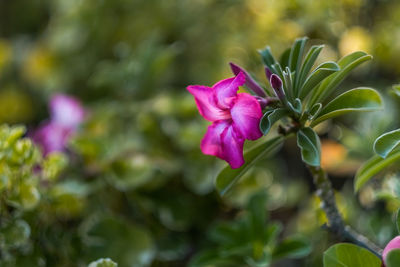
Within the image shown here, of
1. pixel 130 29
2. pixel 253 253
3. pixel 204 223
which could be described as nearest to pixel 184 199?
pixel 204 223

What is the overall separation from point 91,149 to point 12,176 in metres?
0.29

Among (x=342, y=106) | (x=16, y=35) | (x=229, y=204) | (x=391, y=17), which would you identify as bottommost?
(x=229, y=204)

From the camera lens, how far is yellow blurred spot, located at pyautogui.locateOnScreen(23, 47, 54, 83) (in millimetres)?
1834

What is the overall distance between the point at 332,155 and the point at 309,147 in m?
0.66

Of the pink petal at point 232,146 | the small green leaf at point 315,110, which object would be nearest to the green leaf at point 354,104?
the small green leaf at point 315,110

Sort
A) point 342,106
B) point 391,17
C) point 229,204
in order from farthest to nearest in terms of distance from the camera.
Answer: point 391,17
point 229,204
point 342,106

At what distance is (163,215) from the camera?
3.60 feet

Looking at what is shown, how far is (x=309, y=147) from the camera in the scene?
1.99 ft

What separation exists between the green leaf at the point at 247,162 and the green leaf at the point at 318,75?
89mm

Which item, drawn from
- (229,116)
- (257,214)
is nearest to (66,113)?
(257,214)

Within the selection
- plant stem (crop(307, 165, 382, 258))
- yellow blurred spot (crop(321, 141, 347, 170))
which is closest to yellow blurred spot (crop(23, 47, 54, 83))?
yellow blurred spot (crop(321, 141, 347, 170))

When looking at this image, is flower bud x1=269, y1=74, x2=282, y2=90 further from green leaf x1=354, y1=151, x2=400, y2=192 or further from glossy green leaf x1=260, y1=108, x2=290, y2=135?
green leaf x1=354, y1=151, x2=400, y2=192

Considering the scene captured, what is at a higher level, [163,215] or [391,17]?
[391,17]

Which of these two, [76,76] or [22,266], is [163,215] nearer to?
[22,266]
